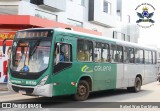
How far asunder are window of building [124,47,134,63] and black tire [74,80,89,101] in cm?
421

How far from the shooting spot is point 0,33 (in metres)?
23.1

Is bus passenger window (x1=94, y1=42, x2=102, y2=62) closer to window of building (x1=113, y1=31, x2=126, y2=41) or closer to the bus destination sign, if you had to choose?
the bus destination sign

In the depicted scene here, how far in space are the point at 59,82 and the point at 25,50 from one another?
171 centimetres

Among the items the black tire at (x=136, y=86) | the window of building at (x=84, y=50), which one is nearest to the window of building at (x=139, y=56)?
the black tire at (x=136, y=86)

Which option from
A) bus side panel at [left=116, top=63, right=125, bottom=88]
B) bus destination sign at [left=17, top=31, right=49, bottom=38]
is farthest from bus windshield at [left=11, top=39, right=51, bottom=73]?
bus side panel at [left=116, top=63, right=125, bottom=88]

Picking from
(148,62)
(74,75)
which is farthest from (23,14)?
(74,75)

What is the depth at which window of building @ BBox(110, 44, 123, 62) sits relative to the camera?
1577cm

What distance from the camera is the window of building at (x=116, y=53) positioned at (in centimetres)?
1577

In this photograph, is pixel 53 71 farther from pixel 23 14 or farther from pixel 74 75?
pixel 23 14

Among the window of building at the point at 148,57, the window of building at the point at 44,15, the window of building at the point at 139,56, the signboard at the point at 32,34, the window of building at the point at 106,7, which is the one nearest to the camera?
the signboard at the point at 32,34

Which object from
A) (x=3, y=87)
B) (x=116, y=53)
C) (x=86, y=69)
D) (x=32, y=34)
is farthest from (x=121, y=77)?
(x=3, y=87)

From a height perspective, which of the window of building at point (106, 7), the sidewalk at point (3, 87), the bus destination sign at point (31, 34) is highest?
the window of building at point (106, 7)

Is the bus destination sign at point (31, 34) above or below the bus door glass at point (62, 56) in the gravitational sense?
above

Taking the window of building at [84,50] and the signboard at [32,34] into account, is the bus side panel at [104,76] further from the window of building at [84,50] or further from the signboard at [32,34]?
the signboard at [32,34]
